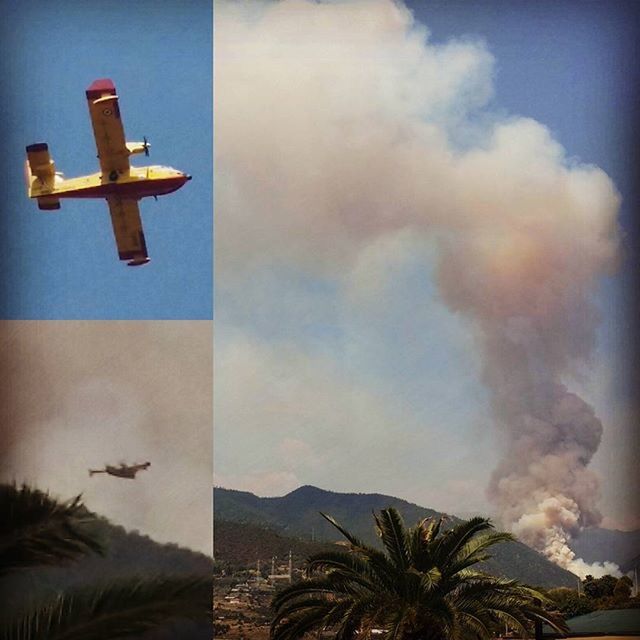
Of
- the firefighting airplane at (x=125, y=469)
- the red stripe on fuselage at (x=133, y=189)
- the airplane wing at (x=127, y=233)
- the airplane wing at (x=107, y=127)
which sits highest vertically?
the airplane wing at (x=107, y=127)

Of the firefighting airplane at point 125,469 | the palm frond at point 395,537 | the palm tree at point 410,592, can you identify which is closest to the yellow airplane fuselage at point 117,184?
the firefighting airplane at point 125,469

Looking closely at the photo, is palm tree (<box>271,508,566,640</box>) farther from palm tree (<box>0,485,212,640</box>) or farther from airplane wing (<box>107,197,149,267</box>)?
airplane wing (<box>107,197,149,267</box>)

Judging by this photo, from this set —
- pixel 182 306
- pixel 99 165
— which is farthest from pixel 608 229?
pixel 99 165

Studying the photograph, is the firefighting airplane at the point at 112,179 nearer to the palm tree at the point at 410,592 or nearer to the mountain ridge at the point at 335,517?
the mountain ridge at the point at 335,517

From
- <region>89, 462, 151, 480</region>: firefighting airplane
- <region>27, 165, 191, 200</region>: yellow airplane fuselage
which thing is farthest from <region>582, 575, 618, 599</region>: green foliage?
<region>27, 165, 191, 200</region>: yellow airplane fuselage

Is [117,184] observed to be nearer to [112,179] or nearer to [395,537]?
[112,179]

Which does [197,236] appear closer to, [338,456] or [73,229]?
[73,229]

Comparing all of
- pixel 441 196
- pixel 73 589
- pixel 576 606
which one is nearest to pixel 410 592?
pixel 576 606
